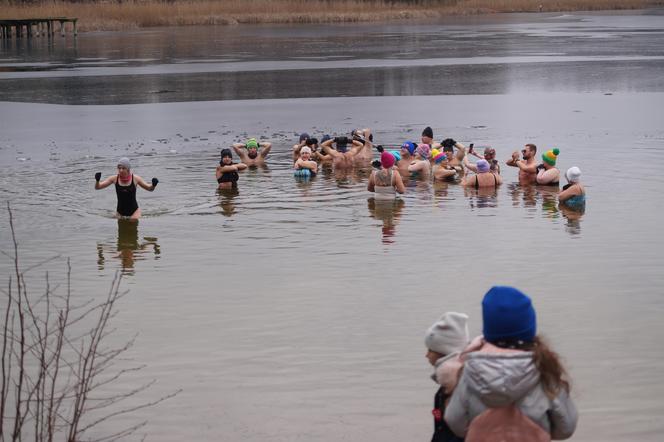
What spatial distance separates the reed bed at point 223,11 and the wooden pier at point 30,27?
265 centimetres

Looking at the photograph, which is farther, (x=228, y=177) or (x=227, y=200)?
(x=228, y=177)

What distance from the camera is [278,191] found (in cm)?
2006

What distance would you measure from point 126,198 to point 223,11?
80.7 metres

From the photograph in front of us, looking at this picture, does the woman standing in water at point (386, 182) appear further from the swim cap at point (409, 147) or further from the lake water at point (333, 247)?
the swim cap at point (409, 147)

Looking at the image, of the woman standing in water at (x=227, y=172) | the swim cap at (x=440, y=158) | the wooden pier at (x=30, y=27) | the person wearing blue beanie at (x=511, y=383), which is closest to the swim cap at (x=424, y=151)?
the swim cap at (x=440, y=158)

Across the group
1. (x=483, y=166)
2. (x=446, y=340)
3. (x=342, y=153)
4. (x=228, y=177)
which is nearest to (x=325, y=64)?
(x=342, y=153)

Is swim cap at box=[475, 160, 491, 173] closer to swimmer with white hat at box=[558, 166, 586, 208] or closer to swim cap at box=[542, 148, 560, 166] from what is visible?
swim cap at box=[542, 148, 560, 166]

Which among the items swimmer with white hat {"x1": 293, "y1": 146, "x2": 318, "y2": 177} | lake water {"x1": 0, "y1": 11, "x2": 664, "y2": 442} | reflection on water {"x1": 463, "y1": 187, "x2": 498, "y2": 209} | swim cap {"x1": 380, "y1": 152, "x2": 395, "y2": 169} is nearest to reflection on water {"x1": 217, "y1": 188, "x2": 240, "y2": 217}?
lake water {"x1": 0, "y1": 11, "x2": 664, "y2": 442}

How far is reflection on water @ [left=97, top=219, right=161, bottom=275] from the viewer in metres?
14.8

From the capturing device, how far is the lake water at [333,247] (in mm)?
9492

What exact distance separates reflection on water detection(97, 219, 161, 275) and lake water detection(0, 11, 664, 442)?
0.20ft

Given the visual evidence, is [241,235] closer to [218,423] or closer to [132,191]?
[132,191]

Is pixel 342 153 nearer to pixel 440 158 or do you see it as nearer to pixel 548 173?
pixel 440 158

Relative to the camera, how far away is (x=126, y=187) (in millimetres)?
17562
